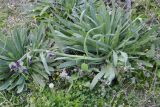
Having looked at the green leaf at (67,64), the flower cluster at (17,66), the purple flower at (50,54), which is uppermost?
the purple flower at (50,54)

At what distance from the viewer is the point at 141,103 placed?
3.31 metres

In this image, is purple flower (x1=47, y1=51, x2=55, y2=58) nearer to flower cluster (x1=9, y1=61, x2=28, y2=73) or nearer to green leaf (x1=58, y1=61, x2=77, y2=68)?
green leaf (x1=58, y1=61, x2=77, y2=68)

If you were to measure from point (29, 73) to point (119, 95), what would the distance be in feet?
3.04

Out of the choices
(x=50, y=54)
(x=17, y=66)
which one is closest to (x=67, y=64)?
(x=50, y=54)

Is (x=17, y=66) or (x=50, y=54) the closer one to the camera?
(x=17, y=66)

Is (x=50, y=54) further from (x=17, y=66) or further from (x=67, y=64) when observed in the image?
(x=17, y=66)

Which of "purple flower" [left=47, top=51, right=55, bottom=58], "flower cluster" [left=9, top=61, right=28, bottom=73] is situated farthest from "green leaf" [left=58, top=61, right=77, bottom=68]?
"flower cluster" [left=9, top=61, right=28, bottom=73]

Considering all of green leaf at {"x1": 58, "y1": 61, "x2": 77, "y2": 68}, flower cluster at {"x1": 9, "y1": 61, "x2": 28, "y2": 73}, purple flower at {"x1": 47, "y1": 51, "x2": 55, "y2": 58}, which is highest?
purple flower at {"x1": 47, "y1": 51, "x2": 55, "y2": 58}

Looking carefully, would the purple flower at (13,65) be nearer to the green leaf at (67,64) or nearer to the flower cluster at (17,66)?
the flower cluster at (17,66)

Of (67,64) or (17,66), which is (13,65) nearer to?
(17,66)

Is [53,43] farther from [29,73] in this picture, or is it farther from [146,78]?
[146,78]

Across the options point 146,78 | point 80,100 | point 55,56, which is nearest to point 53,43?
point 55,56

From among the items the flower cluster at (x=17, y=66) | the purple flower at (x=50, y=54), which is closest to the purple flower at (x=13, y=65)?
the flower cluster at (x=17, y=66)

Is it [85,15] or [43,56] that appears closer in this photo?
[43,56]
